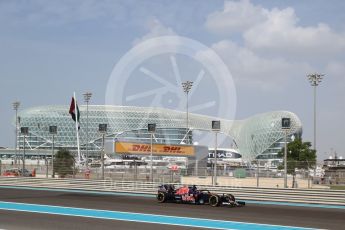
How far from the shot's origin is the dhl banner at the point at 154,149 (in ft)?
118

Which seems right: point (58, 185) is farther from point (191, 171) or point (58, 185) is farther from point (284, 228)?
point (284, 228)

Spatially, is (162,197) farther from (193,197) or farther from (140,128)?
(140,128)

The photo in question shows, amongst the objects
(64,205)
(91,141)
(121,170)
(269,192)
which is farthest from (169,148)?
(91,141)

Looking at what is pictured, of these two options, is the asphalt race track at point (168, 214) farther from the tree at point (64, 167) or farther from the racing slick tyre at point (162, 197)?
the tree at point (64, 167)

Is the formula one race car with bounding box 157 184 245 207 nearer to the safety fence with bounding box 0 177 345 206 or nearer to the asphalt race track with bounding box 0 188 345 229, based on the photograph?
the asphalt race track with bounding box 0 188 345 229

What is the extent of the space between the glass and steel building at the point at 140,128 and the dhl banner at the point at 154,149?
10536 cm

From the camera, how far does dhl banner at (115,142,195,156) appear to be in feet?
118

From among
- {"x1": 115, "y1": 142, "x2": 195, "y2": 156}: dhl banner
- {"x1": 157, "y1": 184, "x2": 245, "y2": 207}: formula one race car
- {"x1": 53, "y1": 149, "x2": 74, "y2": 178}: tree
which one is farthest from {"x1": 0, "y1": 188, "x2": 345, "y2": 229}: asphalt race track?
{"x1": 115, "y1": 142, "x2": 195, "y2": 156}: dhl banner

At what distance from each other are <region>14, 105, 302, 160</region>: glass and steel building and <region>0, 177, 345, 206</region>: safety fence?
113905 millimetres

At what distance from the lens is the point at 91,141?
15462 centimetres

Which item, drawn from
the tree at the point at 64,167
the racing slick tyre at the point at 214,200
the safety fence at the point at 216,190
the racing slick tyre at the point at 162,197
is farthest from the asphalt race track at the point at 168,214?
the tree at the point at 64,167

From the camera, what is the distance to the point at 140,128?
155 m

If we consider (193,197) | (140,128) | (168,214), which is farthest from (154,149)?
(140,128)

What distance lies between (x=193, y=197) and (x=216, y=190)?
3943 millimetres
